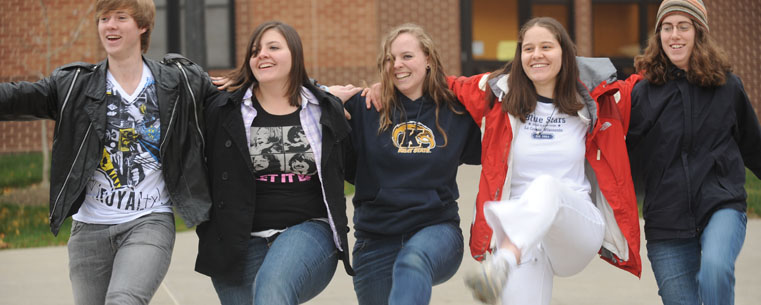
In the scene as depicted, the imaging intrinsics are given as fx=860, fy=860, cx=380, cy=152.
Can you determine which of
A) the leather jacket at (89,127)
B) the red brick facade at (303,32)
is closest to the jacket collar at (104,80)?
the leather jacket at (89,127)

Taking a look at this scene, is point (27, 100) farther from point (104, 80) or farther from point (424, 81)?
point (424, 81)

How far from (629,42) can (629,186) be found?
11.9 m

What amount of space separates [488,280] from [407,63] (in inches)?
54.9

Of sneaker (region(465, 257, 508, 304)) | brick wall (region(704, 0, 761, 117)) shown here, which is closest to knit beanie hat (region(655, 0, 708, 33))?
sneaker (region(465, 257, 508, 304))

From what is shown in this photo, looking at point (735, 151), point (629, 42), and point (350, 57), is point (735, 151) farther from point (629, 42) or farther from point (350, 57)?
point (629, 42)

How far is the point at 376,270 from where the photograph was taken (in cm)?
448

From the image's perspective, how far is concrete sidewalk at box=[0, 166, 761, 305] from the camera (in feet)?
19.4

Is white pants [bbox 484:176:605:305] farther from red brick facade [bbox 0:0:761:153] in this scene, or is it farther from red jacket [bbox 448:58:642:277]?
red brick facade [bbox 0:0:761:153]

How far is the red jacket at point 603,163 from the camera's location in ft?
13.8

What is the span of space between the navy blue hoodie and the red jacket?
7.5 inches

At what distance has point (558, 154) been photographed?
13.5ft

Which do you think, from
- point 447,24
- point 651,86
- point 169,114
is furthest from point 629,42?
point 169,114

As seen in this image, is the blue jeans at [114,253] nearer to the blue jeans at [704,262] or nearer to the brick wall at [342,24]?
the blue jeans at [704,262]

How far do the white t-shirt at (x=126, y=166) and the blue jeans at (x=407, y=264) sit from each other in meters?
1.12
